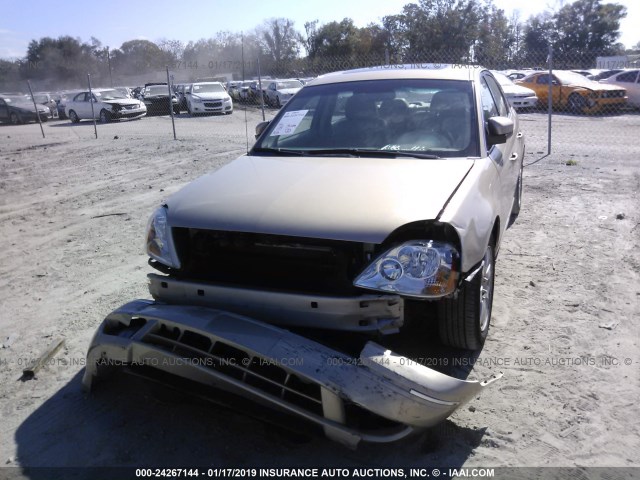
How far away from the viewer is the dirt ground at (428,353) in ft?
8.72

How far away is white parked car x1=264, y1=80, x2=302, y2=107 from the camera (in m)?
23.4

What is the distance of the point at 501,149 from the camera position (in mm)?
4148

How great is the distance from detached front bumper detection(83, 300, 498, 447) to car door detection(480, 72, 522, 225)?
1863mm

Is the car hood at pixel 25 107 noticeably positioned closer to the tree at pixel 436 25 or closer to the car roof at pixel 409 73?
the tree at pixel 436 25

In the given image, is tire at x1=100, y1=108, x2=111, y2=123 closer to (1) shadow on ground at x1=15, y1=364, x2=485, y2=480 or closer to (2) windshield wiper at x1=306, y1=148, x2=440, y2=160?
(2) windshield wiper at x1=306, y1=148, x2=440, y2=160

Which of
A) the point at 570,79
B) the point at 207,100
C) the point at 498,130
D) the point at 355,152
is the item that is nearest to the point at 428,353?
the point at 355,152

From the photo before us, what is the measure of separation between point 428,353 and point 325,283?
3.24ft

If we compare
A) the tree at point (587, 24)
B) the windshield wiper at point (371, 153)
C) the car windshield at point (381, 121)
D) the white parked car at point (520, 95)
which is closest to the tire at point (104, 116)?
the white parked car at point (520, 95)

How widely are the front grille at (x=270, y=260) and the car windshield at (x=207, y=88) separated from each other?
22048mm

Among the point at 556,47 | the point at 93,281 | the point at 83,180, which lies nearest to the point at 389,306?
the point at 93,281

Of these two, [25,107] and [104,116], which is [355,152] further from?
[25,107]

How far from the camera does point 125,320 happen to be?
2846mm

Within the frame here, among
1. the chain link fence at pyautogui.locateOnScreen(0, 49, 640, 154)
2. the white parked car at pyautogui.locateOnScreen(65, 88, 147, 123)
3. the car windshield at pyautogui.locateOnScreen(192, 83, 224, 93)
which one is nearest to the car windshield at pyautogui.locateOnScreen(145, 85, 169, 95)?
the chain link fence at pyautogui.locateOnScreen(0, 49, 640, 154)

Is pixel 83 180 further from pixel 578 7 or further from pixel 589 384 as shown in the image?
pixel 578 7
